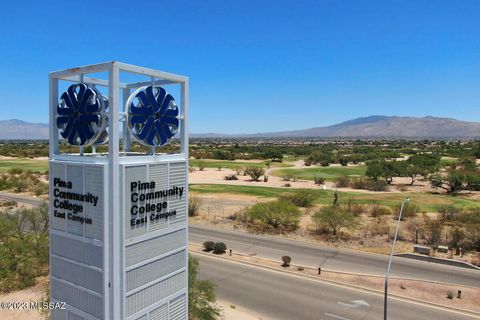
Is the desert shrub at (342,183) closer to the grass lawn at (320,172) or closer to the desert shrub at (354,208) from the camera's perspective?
the grass lawn at (320,172)

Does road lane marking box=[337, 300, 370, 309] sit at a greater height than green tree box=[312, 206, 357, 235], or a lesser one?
lesser

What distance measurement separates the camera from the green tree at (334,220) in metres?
43.9

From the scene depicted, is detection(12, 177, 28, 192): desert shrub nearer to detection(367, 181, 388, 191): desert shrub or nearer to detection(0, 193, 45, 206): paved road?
detection(0, 193, 45, 206): paved road

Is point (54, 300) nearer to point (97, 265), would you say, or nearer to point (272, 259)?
point (97, 265)

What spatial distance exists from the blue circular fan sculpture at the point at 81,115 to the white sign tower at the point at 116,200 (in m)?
0.04

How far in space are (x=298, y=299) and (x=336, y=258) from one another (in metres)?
11.1

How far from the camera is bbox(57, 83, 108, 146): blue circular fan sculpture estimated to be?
1341cm

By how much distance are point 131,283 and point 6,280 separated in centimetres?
1769

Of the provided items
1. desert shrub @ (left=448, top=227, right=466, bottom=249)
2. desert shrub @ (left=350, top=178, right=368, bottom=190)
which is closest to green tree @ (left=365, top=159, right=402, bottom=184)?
desert shrub @ (left=350, top=178, right=368, bottom=190)

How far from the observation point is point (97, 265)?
13297mm


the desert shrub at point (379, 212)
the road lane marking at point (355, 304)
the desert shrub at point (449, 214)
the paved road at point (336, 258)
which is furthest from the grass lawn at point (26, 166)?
the road lane marking at point (355, 304)

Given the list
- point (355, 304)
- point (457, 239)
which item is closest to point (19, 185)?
point (355, 304)

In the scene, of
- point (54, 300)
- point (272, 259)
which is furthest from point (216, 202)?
point (54, 300)

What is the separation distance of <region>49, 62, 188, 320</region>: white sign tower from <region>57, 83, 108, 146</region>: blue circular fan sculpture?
0.04m
